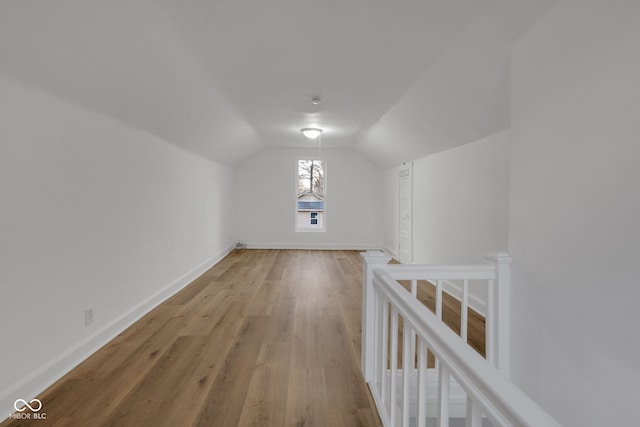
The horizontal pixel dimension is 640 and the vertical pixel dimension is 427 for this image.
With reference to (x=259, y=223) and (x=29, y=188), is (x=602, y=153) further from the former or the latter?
(x=259, y=223)

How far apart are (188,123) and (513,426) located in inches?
152

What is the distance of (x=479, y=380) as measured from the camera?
2.40 feet

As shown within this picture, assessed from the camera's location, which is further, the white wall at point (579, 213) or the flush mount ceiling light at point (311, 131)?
the flush mount ceiling light at point (311, 131)

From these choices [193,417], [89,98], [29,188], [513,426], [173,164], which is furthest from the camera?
[173,164]

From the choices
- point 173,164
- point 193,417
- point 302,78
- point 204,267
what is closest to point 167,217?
point 173,164

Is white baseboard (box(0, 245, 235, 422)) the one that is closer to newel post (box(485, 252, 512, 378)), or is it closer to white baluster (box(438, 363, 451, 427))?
white baluster (box(438, 363, 451, 427))

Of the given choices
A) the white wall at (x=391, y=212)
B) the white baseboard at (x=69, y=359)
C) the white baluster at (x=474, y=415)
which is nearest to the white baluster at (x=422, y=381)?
the white baluster at (x=474, y=415)

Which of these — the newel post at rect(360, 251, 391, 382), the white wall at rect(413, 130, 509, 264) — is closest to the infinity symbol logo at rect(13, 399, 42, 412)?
the newel post at rect(360, 251, 391, 382)

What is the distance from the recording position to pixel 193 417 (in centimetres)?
178

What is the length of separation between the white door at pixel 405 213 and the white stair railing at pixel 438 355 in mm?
3506

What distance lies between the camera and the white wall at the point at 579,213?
1.21 metres

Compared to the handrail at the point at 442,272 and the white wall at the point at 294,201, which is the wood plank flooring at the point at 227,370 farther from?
the white wall at the point at 294,201

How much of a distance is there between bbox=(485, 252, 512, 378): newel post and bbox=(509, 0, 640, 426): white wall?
5 centimetres

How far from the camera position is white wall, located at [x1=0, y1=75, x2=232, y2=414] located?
181 centimetres
